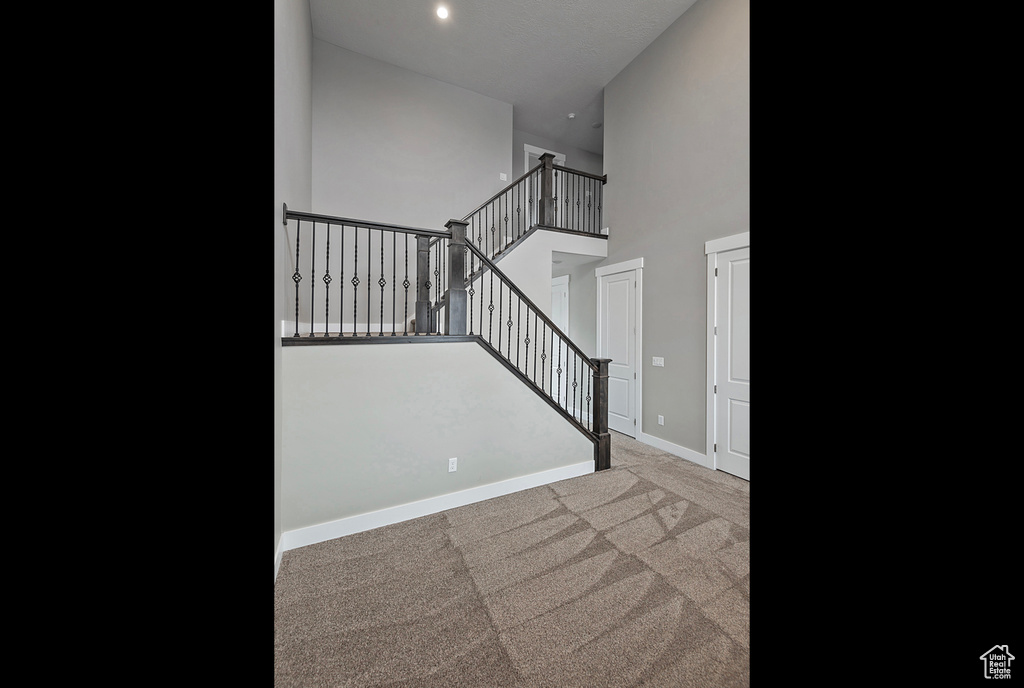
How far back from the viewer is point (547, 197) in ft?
14.9

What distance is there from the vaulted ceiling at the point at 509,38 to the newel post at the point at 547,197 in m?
1.12

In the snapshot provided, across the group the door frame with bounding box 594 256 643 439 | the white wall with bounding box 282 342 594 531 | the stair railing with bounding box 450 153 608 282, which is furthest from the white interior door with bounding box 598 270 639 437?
the white wall with bounding box 282 342 594 531

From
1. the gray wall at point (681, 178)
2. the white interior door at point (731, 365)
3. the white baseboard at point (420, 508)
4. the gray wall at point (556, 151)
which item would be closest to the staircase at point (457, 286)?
the white baseboard at point (420, 508)

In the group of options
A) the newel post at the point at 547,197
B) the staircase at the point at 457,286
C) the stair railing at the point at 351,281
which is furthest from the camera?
the newel post at the point at 547,197

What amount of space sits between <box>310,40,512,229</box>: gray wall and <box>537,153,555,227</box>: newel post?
0.93 meters

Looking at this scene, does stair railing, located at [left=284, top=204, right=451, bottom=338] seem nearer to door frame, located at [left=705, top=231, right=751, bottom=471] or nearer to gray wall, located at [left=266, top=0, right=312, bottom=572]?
gray wall, located at [left=266, top=0, right=312, bottom=572]

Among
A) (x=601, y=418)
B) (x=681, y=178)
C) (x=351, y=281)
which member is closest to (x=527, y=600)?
(x=601, y=418)

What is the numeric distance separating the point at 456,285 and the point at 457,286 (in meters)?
0.01

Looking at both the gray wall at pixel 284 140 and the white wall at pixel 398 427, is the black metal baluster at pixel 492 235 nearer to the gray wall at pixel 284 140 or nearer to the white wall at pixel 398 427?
the gray wall at pixel 284 140

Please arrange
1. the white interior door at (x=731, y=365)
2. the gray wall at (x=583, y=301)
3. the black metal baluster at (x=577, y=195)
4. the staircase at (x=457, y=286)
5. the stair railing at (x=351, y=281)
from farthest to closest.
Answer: the gray wall at (x=583, y=301)
the black metal baluster at (x=577, y=195)
the stair railing at (x=351, y=281)
the white interior door at (x=731, y=365)
the staircase at (x=457, y=286)

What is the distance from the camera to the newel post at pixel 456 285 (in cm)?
287

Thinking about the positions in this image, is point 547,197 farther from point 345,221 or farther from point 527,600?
point 527,600
